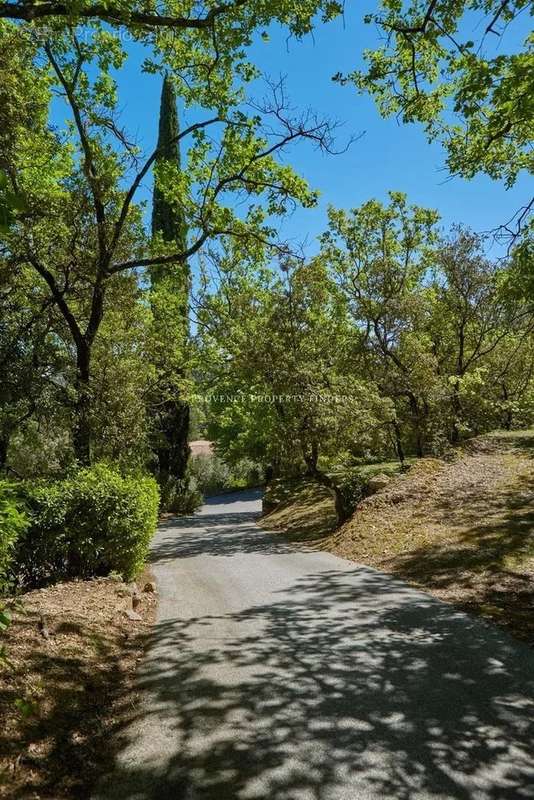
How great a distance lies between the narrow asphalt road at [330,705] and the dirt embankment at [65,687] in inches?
9.1

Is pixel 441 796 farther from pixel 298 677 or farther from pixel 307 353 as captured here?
pixel 307 353

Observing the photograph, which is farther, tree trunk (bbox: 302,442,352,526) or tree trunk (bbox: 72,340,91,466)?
tree trunk (bbox: 302,442,352,526)

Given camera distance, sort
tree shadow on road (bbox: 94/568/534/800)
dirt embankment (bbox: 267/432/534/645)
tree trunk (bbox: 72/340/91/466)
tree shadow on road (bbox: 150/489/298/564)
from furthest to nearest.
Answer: tree shadow on road (bbox: 150/489/298/564), tree trunk (bbox: 72/340/91/466), dirt embankment (bbox: 267/432/534/645), tree shadow on road (bbox: 94/568/534/800)

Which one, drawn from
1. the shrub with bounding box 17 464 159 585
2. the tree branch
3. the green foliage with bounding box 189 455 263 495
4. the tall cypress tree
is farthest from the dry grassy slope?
the green foliage with bounding box 189 455 263 495

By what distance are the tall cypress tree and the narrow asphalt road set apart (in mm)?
9030

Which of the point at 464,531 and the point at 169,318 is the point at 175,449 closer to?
the point at 169,318

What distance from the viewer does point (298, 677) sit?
482cm

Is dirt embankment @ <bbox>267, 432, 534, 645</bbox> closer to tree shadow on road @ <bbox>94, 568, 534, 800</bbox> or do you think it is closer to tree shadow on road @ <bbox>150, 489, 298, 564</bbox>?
tree shadow on road @ <bbox>94, 568, 534, 800</bbox>

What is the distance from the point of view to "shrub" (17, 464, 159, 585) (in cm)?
723

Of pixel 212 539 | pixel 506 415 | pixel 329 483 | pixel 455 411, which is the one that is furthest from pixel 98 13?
pixel 506 415

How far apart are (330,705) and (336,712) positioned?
13 cm

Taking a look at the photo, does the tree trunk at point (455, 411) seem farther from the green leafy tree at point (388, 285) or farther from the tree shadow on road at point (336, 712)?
the tree shadow on road at point (336, 712)

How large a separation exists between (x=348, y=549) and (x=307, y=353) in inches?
290

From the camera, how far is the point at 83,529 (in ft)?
25.0
